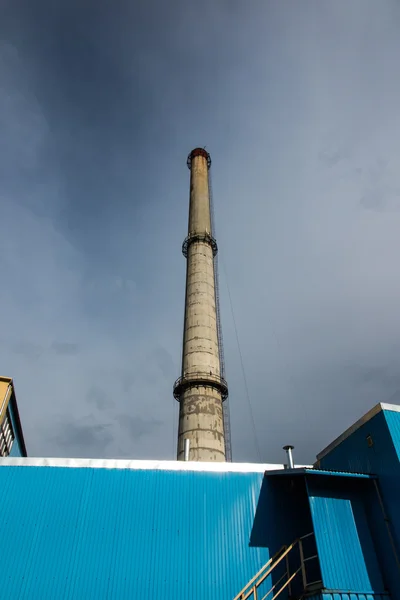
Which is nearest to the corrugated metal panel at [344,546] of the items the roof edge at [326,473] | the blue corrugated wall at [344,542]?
the blue corrugated wall at [344,542]

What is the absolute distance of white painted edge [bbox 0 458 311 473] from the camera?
41.2ft

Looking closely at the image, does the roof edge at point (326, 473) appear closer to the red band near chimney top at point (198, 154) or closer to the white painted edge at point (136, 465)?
the white painted edge at point (136, 465)

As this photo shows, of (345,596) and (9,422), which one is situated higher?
(9,422)

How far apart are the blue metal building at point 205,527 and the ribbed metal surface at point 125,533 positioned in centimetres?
3

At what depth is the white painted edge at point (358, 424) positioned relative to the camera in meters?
11.8

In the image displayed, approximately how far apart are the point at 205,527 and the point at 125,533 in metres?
2.44

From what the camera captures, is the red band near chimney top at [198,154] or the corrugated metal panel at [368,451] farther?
the red band near chimney top at [198,154]

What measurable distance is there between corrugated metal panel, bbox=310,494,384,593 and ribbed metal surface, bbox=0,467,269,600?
A: 2.09 meters

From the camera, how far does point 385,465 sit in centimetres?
1129

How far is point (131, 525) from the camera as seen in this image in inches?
464

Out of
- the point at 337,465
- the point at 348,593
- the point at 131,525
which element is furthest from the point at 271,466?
the point at 131,525

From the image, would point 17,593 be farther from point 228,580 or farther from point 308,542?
point 308,542

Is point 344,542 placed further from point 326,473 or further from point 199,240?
point 199,240

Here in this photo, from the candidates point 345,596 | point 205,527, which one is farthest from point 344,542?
point 205,527
